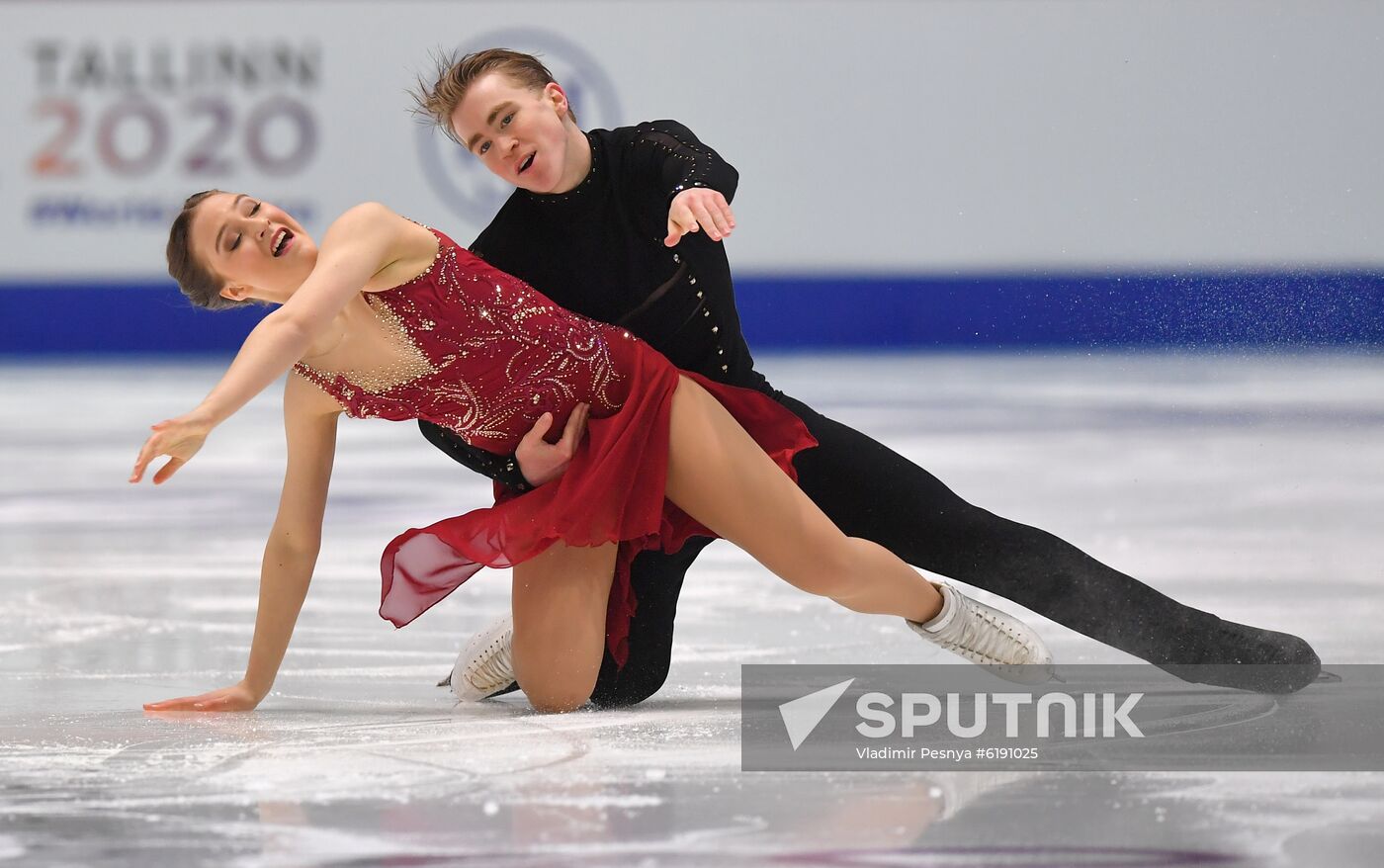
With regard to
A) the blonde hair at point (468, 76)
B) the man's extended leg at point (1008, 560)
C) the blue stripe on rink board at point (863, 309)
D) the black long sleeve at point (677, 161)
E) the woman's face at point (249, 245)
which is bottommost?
the man's extended leg at point (1008, 560)

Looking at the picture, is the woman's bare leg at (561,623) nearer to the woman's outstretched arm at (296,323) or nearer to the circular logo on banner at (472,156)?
the woman's outstretched arm at (296,323)

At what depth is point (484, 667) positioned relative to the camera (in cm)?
234

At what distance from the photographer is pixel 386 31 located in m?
8.30

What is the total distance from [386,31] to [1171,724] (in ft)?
23.3

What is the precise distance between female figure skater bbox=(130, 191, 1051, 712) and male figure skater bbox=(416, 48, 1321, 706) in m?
0.06

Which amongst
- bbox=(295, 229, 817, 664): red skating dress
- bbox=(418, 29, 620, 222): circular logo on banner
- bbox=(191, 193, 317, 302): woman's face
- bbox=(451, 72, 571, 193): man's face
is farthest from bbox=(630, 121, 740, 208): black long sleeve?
bbox=(418, 29, 620, 222): circular logo on banner

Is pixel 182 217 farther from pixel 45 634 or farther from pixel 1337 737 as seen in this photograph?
pixel 1337 737

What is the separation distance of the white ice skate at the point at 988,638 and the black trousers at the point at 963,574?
53 millimetres

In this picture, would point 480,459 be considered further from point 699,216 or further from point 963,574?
point 963,574

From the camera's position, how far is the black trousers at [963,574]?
225cm

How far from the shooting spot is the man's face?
2.29 meters

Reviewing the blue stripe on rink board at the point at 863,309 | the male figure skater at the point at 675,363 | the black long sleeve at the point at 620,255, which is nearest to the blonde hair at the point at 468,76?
the male figure skater at the point at 675,363

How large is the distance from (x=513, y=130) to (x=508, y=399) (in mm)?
406

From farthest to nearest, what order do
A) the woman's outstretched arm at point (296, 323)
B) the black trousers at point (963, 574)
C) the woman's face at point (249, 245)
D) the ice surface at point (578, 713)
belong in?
the black trousers at point (963, 574) → the woman's face at point (249, 245) → the woman's outstretched arm at point (296, 323) → the ice surface at point (578, 713)
